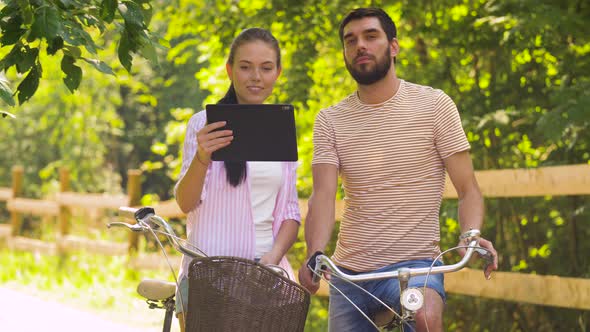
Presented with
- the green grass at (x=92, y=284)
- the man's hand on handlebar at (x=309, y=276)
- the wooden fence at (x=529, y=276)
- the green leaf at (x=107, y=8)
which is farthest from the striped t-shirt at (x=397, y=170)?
the green grass at (x=92, y=284)

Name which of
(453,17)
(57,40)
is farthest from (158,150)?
(57,40)

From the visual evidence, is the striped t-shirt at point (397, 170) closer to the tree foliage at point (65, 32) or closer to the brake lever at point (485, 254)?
the brake lever at point (485, 254)

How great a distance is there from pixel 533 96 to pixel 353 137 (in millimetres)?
4322

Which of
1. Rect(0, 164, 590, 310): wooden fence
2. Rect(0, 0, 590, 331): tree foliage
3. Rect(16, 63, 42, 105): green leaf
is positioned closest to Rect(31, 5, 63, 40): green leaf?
Rect(16, 63, 42, 105): green leaf

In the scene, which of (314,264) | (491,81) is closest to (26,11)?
(314,264)

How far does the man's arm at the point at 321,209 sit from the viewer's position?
13.9 ft

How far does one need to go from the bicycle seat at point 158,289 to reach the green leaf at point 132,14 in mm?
1051

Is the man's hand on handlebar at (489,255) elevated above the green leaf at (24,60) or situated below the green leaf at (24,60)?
below

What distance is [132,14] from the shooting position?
4484 mm

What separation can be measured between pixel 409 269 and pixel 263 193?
102 centimetres

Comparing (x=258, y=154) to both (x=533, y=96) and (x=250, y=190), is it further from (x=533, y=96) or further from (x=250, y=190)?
(x=533, y=96)

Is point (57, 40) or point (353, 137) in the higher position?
point (57, 40)

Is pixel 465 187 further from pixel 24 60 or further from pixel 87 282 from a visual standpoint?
pixel 87 282

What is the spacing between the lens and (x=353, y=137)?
4352 millimetres
